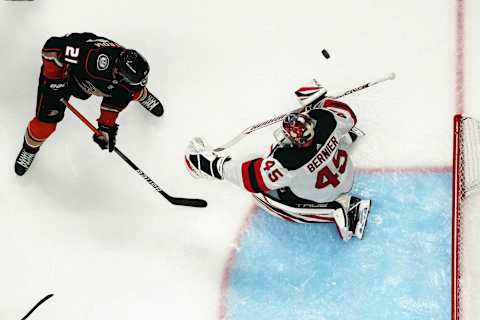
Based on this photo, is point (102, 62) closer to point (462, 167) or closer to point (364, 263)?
point (364, 263)

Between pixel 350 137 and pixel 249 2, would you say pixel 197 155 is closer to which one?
pixel 350 137

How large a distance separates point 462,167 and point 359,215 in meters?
0.53

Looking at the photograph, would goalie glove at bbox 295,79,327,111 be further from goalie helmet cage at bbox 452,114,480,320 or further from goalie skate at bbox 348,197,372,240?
goalie helmet cage at bbox 452,114,480,320

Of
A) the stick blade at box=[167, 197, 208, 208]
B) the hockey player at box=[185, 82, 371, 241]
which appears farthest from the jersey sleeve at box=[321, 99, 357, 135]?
the stick blade at box=[167, 197, 208, 208]

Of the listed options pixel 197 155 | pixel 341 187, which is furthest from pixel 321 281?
pixel 197 155

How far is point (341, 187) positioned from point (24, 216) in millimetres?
1633

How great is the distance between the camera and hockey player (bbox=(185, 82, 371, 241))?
9.57 ft

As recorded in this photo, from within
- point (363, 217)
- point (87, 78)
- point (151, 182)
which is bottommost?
point (363, 217)

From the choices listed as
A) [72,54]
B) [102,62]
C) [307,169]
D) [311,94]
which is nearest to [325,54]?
[311,94]

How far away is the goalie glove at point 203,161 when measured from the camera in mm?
3174

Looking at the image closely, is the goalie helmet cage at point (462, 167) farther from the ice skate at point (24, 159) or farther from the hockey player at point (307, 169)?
the ice skate at point (24, 159)

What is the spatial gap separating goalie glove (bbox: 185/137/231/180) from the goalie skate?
682 mm

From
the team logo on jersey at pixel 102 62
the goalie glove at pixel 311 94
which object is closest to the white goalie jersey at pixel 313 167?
the goalie glove at pixel 311 94

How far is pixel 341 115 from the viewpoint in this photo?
3.15 metres
